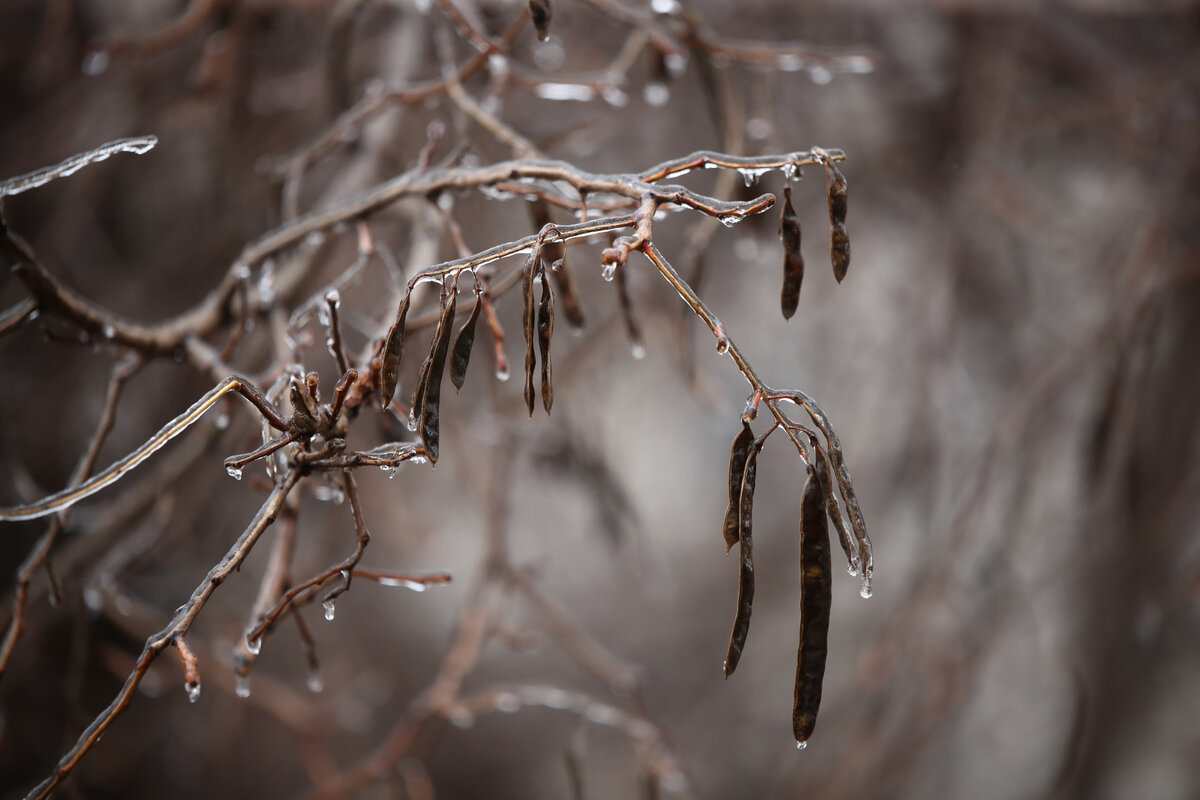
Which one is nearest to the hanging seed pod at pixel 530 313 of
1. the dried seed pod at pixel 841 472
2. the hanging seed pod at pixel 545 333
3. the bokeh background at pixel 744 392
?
the hanging seed pod at pixel 545 333

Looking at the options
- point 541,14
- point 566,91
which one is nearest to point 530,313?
point 541,14

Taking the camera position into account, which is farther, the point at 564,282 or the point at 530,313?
the point at 564,282

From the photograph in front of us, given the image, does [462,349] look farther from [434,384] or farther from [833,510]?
[833,510]

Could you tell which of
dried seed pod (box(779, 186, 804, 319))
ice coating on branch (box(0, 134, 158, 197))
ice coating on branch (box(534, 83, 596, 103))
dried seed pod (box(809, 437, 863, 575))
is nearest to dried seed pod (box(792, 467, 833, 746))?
dried seed pod (box(809, 437, 863, 575))

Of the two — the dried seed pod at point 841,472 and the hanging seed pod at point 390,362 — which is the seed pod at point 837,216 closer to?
the dried seed pod at point 841,472

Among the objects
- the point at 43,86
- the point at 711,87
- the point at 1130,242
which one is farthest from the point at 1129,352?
the point at 43,86

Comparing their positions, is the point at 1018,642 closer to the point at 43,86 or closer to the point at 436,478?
the point at 436,478
